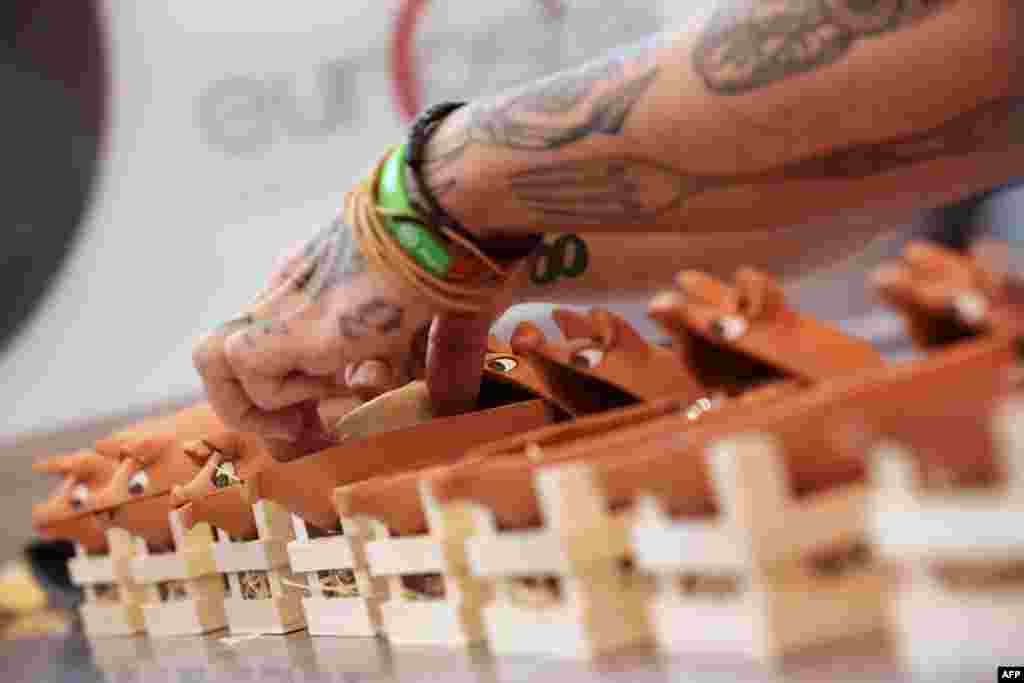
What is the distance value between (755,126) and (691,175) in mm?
86

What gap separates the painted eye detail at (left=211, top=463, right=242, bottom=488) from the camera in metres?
1.51

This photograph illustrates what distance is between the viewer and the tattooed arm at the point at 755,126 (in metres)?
1.08

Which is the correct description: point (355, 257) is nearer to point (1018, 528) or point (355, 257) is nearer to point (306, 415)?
point (306, 415)

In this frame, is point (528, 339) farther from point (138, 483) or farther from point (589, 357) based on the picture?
point (138, 483)

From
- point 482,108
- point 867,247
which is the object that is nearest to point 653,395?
point 482,108

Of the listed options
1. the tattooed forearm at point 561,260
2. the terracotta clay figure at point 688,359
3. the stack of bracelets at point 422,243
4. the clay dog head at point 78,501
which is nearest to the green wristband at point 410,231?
the stack of bracelets at point 422,243

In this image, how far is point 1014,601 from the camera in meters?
0.61

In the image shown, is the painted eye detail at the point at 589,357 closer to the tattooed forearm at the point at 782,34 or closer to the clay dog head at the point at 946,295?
the tattooed forearm at the point at 782,34

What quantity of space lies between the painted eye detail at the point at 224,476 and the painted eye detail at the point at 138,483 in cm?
21

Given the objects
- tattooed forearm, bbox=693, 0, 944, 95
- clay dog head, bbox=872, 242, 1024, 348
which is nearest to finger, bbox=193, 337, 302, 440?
tattooed forearm, bbox=693, 0, 944, 95

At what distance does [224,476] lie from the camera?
4.98 ft

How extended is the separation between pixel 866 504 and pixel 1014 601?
115mm

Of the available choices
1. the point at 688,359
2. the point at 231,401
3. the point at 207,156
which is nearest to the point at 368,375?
the point at 231,401

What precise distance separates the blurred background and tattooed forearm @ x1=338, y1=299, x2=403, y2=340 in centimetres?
189
